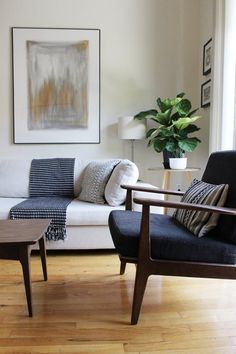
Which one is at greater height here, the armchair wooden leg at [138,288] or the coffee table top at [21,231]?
the coffee table top at [21,231]

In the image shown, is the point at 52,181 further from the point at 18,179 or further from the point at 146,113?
the point at 146,113

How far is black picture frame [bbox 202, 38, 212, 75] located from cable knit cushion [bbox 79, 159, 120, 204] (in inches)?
53.1

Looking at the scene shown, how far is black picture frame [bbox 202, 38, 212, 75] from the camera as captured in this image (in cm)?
312

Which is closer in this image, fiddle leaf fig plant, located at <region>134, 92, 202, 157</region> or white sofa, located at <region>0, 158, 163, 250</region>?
white sofa, located at <region>0, 158, 163, 250</region>

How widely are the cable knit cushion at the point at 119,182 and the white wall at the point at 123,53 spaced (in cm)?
101

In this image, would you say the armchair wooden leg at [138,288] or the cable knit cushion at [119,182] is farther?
the cable knit cushion at [119,182]

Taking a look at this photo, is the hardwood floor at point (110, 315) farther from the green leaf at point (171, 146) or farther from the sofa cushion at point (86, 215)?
the green leaf at point (171, 146)

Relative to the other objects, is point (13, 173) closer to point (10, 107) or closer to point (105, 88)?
point (10, 107)

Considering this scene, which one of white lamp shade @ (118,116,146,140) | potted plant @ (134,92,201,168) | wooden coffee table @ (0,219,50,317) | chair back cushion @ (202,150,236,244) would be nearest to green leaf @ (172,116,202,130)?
potted plant @ (134,92,201,168)

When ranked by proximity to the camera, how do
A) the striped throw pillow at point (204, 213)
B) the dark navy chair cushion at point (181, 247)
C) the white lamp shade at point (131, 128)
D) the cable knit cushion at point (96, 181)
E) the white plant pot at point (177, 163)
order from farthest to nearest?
the white lamp shade at point (131, 128) → the white plant pot at point (177, 163) → the cable knit cushion at point (96, 181) → the striped throw pillow at point (204, 213) → the dark navy chair cushion at point (181, 247)

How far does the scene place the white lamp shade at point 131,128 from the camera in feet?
10.6

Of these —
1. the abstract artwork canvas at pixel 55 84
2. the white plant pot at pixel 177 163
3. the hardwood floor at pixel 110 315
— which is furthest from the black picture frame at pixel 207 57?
the hardwood floor at pixel 110 315

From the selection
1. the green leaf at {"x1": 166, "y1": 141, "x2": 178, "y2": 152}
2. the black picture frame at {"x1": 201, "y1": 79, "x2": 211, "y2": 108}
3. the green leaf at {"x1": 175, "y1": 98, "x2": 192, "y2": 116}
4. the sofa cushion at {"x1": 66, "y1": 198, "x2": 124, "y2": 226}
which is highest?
the black picture frame at {"x1": 201, "y1": 79, "x2": 211, "y2": 108}

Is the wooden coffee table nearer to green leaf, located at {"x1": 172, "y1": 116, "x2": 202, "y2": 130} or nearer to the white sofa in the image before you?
the white sofa
